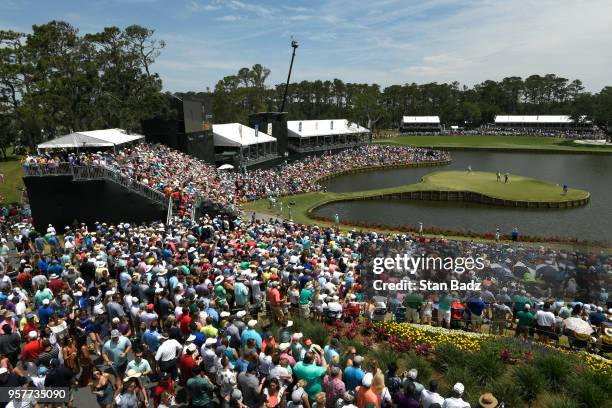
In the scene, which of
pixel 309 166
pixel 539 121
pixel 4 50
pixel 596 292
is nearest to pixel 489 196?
pixel 309 166

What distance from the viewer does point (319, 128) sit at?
75125 millimetres

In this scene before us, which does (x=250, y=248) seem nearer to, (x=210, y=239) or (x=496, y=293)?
(x=210, y=239)

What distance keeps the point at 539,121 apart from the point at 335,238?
126 meters

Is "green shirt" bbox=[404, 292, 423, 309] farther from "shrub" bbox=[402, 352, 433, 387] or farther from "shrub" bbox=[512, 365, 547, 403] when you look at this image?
"shrub" bbox=[512, 365, 547, 403]

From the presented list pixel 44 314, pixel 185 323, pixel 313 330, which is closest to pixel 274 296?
pixel 313 330

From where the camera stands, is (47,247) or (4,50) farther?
(4,50)

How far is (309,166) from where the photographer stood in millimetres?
57906

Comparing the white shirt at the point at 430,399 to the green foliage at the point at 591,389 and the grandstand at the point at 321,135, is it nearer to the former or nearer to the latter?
the green foliage at the point at 591,389

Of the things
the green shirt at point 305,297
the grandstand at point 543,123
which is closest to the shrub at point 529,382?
the green shirt at point 305,297

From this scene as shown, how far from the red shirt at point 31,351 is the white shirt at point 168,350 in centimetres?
239

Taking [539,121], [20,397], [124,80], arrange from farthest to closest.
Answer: [539,121]
[124,80]
[20,397]

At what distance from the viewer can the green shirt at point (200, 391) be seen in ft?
25.1

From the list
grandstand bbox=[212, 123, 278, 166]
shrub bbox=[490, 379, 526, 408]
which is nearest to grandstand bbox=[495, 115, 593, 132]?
grandstand bbox=[212, 123, 278, 166]

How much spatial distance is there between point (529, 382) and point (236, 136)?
4727cm
